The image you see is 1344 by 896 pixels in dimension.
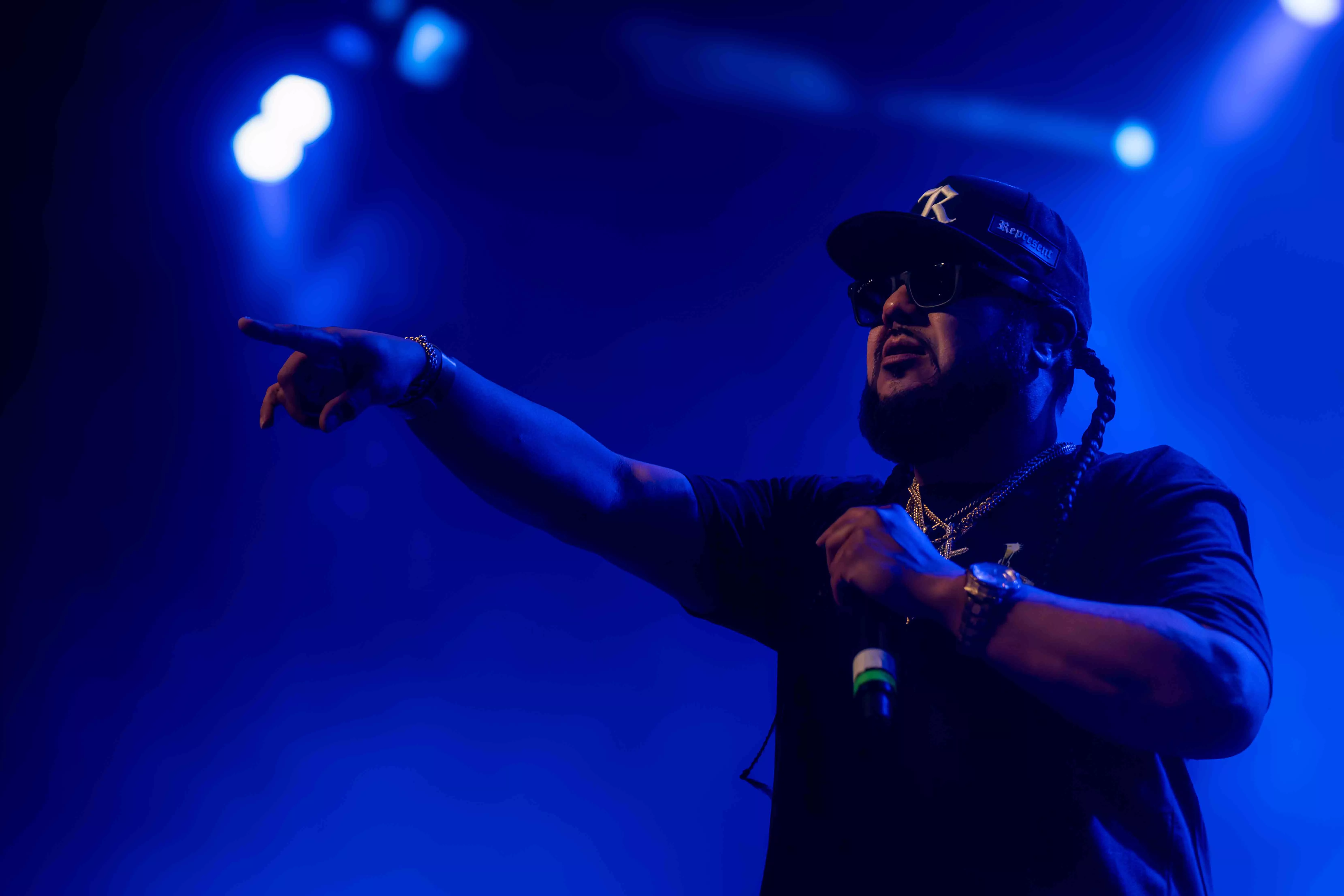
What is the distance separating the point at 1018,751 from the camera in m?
1.15

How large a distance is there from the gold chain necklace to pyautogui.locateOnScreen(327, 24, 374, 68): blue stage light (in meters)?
2.83

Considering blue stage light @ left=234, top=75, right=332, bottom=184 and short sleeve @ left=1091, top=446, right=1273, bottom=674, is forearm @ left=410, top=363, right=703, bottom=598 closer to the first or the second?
short sleeve @ left=1091, top=446, right=1273, bottom=674

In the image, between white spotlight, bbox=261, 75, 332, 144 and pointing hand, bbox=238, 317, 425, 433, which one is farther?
white spotlight, bbox=261, 75, 332, 144

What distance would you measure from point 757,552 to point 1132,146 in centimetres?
264

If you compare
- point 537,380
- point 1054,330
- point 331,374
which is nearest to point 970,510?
point 1054,330

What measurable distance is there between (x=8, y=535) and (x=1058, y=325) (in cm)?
329

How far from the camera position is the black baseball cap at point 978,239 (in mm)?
1609

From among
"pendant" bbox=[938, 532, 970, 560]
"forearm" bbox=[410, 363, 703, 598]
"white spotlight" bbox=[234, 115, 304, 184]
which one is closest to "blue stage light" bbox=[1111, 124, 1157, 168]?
"pendant" bbox=[938, 532, 970, 560]

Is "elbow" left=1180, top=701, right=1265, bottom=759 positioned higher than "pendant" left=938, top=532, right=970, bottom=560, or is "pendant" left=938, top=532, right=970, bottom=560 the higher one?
"pendant" left=938, top=532, right=970, bottom=560

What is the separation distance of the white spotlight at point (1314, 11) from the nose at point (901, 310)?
2.69 meters

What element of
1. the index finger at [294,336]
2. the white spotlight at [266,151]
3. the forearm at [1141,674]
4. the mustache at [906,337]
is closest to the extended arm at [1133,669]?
the forearm at [1141,674]

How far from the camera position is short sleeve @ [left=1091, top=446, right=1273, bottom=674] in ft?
3.47

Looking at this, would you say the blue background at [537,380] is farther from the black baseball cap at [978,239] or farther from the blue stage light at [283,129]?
the black baseball cap at [978,239]

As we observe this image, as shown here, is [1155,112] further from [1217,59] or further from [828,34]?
[828,34]
